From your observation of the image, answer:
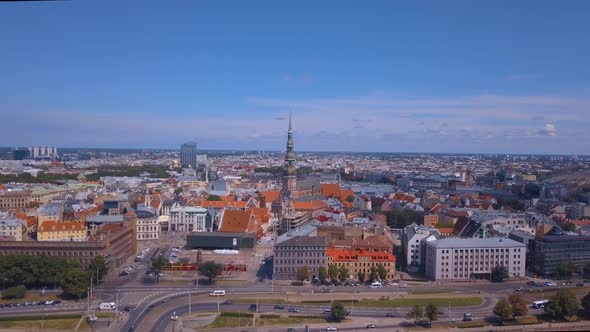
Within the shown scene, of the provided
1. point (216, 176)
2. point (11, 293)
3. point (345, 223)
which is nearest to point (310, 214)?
point (345, 223)

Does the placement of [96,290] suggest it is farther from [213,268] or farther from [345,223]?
[345,223]

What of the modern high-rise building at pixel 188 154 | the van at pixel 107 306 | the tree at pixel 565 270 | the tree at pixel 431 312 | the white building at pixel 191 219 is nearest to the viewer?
the tree at pixel 431 312

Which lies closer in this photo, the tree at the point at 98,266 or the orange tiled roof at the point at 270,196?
the tree at the point at 98,266

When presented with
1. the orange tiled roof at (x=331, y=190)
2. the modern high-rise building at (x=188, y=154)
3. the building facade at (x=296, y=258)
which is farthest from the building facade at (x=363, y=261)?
the modern high-rise building at (x=188, y=154)

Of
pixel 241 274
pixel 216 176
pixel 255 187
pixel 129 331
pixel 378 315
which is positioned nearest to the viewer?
pixel 129 331

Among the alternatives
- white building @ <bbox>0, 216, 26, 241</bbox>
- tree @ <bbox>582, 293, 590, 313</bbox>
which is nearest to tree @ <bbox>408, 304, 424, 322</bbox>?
tree @ <bbox>582, 293, 590, 313</bbox>

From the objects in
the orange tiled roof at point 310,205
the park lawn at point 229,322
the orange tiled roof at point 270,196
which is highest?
the orange tiled roof at point 270,196

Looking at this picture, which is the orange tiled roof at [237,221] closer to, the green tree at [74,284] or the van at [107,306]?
the green tree at [74,284]
